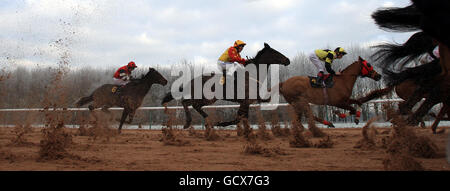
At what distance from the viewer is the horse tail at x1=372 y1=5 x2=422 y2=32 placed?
429 cm

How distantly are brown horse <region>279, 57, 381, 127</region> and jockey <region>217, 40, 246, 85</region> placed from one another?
1.83m

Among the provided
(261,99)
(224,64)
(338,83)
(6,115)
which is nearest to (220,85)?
(224,64)

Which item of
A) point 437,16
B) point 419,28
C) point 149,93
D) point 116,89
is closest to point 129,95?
point 116,89

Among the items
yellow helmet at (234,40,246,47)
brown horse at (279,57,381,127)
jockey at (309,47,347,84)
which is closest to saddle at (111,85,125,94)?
yellow helmet at (234,40,246,47)

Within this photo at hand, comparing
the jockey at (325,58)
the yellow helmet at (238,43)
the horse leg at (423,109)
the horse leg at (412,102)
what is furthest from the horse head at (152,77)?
the horse leg at (423,109)

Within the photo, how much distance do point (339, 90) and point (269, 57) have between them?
1.87 meters

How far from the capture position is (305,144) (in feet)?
17.6

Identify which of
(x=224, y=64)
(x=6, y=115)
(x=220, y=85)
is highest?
(x=224, y=64)

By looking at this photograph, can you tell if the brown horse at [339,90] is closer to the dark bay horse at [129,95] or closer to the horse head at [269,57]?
the horse head at [269,57]

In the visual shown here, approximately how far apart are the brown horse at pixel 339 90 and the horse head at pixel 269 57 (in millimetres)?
936

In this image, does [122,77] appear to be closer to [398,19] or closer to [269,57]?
[269,57]

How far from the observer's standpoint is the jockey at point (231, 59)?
26.1ft
